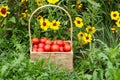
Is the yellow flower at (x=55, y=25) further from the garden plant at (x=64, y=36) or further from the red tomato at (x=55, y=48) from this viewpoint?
the red tomato at (x=55, y=48)

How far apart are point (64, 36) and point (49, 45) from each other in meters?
0.43

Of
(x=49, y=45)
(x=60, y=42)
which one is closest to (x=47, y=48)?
(x=49, y=45)

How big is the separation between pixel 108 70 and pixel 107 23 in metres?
1.07

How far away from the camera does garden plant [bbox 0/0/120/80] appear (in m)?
Answer: 3.38

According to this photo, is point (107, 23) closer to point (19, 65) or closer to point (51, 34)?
point (51, 34)

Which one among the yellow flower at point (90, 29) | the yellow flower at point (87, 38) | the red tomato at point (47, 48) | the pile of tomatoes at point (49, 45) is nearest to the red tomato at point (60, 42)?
the pile of tomatoes at point (49, 45)

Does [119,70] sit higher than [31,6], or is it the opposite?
[31,6]

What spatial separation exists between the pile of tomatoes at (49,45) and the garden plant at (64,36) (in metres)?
0.12

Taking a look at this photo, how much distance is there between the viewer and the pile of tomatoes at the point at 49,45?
3.51m

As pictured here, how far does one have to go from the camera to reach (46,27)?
365 centimetres

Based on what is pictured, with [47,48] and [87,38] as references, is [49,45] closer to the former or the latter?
[47,48]

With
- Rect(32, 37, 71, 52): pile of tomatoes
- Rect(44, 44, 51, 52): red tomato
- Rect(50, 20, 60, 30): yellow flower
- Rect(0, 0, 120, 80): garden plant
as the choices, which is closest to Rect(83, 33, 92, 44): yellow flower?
Rect(0, 0, 120, 80): garden plant

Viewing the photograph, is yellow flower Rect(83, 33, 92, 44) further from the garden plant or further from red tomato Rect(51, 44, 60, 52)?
red tomato Rect(51, 44, 60, 52)

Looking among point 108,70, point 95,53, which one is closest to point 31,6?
point 95,53
